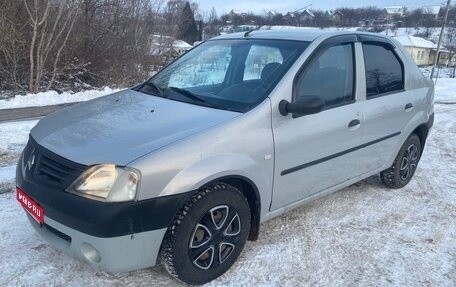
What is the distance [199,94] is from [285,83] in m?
0.70

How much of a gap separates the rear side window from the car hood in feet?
5.68

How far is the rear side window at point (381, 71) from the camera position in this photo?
3.97 metres

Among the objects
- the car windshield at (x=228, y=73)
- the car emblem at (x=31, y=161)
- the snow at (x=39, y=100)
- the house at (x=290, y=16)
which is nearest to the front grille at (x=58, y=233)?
the car emblem at (x=31, y=161)

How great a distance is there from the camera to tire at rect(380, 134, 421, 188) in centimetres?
461

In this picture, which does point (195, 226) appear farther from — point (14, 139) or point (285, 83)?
point (14, 139)

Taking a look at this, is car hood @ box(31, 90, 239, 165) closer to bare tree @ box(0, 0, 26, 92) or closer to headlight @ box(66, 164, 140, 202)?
headlight @ box(66, 164, 140, 202)

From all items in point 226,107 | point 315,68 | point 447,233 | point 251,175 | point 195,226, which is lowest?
point 447,233

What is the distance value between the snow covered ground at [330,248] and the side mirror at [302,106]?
1100 mm

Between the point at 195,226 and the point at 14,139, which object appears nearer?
the point at 195,226

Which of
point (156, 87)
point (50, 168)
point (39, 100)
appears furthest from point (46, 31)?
point (50, 168)

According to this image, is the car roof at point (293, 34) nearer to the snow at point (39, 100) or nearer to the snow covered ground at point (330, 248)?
the snow covered ground at point (330, 248)

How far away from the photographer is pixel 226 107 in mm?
3049

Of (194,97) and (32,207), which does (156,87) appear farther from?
(32,207)

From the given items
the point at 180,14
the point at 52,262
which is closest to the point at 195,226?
the point at 52,262
